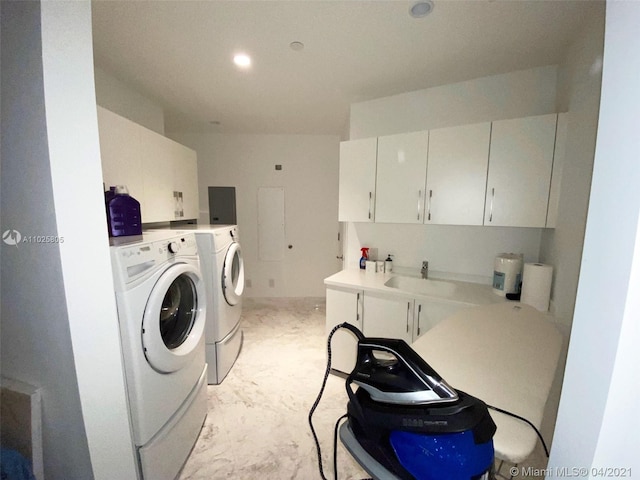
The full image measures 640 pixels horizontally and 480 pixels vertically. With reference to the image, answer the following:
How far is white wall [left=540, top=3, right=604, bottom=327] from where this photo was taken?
1132 millimetres

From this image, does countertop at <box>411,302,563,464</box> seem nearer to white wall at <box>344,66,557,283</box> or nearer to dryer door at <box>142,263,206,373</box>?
white wall at <box>344,66,557,283</box>

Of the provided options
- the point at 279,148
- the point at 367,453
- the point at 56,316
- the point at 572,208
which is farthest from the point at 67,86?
the point at 279,148

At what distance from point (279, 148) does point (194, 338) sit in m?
2.76

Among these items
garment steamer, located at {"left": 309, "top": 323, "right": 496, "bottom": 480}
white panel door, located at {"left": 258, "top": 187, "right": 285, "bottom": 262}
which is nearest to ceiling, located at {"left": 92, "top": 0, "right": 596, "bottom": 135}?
white panel door, located at {"left": 258, "top": 187, "right": 285, "bottom": 262}

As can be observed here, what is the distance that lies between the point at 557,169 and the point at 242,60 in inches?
83.4

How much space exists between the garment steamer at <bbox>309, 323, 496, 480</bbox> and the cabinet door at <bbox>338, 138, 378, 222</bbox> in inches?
59.8

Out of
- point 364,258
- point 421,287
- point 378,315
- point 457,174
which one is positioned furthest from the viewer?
point 364,258

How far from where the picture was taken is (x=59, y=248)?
2.29 ft

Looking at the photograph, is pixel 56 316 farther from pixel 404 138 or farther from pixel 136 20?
pixel 404 138

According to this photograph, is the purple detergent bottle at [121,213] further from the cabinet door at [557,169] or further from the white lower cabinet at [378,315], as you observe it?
the cabinet door at [557,169]

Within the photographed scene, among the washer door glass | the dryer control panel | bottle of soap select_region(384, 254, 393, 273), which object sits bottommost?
the washer door glass

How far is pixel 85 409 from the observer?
79 cm

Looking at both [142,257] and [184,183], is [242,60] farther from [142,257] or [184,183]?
[142,257]

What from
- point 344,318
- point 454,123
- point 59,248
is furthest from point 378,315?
point 59,248
